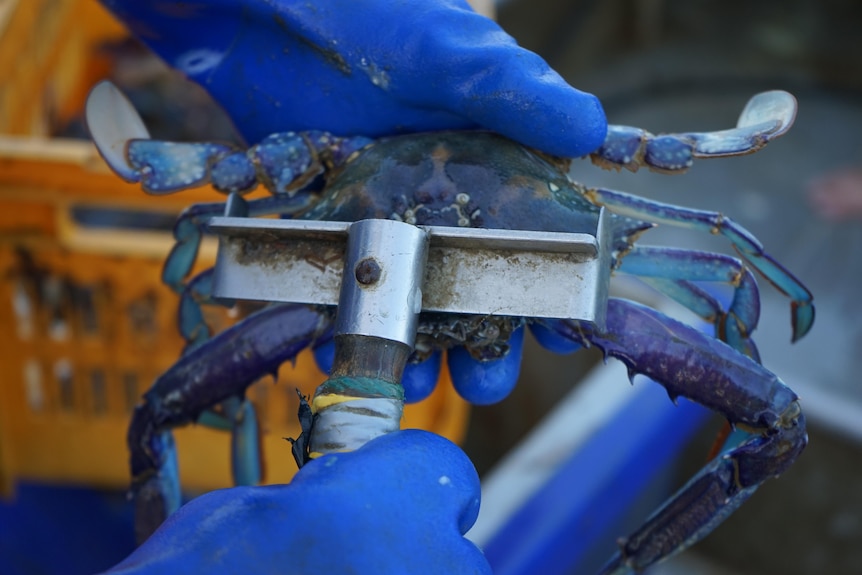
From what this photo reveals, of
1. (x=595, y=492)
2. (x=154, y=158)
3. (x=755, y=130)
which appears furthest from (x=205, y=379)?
(x=595, y=492)

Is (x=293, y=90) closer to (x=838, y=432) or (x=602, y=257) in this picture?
(x=602, y=257)

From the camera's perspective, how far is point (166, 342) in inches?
70.4

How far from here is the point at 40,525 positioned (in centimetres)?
211

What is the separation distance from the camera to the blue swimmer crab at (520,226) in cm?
90

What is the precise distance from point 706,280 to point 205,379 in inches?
25.3

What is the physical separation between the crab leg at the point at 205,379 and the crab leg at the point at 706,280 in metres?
0.39

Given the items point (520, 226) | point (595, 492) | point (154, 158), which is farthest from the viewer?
point (595, 492)

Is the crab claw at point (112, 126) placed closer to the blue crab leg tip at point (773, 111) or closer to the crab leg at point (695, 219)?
the crab leg at point (695, 219)

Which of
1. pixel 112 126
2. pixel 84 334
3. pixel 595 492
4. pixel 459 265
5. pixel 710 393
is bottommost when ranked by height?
pixel 595 492

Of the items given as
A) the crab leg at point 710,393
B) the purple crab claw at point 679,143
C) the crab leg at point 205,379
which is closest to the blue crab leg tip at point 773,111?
the purple crab claw at point 679,143

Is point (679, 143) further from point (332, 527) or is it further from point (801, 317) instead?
point (332, 527)

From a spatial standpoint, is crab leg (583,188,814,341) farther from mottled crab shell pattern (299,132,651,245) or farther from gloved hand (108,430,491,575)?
gloved hand (108,430,491,575)

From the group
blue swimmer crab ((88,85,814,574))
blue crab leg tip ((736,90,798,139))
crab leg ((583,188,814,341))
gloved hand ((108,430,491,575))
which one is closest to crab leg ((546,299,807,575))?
blue swimmer crab ((88,85,814,574))

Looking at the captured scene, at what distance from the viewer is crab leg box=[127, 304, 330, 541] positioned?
3.33ft
